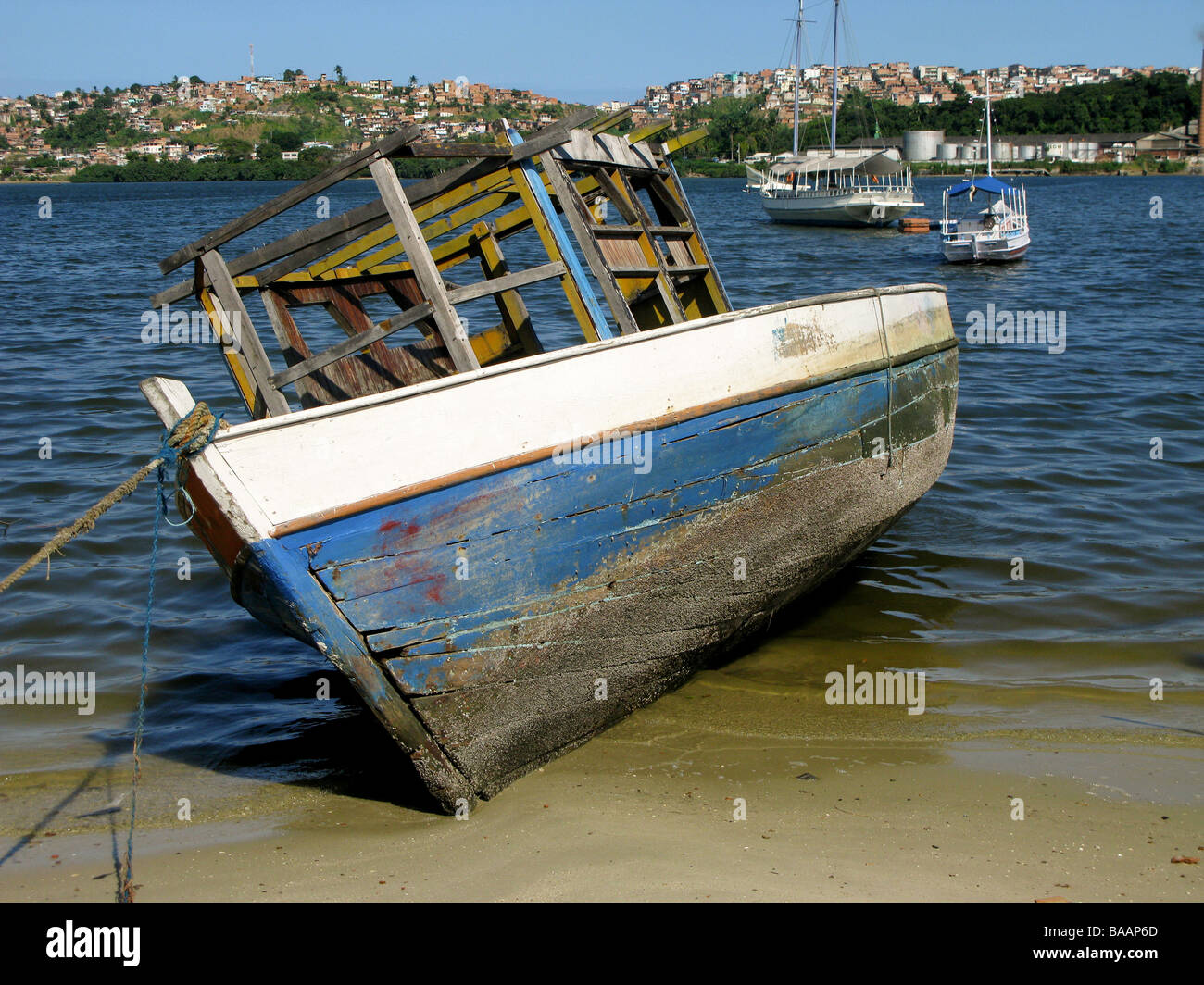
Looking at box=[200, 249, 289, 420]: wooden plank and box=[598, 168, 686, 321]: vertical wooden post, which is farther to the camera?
box=[598, 168, 686, 321]: vertical wooden post

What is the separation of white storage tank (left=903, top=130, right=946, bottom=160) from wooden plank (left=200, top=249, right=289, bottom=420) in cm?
12883

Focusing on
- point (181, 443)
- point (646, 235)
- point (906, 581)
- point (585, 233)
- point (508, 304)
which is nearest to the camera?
point (181, 443)

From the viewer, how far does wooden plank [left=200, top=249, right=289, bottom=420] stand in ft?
16.0

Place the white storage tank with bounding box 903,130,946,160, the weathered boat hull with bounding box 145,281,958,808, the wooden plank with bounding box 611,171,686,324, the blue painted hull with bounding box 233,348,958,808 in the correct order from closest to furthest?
the weathered boat hull with bounding box 145,281,958,808
the blue painted hull with bounding box 233,348,958,808
the wooden plank with bounding box 611,171,686,324
the white storage tank with bounding box 903,130,946,160

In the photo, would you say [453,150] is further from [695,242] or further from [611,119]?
[695,242]

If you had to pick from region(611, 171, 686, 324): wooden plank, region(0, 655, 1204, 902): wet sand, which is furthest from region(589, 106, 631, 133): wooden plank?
region(0, 655, 1204, 902): wet sand

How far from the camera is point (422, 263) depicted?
14.5 ft

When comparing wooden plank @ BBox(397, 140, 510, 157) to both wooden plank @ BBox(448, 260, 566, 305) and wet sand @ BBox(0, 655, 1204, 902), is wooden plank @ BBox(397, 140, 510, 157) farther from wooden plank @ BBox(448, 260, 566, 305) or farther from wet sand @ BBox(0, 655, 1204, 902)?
wet sand @ BBox(0, 655, 1204, 902)

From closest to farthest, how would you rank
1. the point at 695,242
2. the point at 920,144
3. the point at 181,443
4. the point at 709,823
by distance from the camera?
the point at 181,443, the point at 709,823, the point at 695,242, the point at 920,144

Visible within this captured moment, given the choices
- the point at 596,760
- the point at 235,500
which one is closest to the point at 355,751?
the point at 596,760

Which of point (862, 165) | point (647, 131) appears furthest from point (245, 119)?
point (647, 131)

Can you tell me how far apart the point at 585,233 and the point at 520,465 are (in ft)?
5.10

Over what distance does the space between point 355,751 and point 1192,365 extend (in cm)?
1248

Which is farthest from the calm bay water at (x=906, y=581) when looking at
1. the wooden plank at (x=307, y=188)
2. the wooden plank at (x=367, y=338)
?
the wooden plank at (x=307, y=188)
